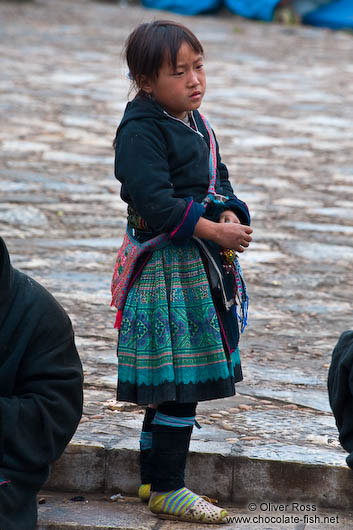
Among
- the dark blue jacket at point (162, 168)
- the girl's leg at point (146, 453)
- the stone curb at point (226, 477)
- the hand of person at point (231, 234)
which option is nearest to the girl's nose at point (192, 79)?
the dark blue jacket at point (162, 168)

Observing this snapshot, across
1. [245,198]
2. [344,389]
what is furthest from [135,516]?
[245,198]

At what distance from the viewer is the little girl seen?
2699 mm

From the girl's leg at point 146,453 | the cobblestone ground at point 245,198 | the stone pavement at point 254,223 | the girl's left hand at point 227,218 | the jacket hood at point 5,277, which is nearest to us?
the jacket hood at point 5,277

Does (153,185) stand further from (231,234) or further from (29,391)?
(29,391)

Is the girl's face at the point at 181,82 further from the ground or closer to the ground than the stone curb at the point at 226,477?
further from the ground

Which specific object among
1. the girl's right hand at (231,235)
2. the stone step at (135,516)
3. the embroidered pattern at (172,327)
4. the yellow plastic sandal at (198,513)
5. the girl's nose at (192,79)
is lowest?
the stone step at (135,516)

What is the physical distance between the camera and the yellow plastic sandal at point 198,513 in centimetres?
284

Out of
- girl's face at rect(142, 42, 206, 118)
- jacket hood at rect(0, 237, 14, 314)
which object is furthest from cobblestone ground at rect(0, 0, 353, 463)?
girl's face at rect(142, 42, 206, 118)

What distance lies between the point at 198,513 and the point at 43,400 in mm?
600

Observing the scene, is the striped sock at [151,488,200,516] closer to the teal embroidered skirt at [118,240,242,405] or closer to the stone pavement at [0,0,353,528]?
the stone pavement at [0,0,353,528]

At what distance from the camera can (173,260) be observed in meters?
2.78

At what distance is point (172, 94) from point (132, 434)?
1.18m

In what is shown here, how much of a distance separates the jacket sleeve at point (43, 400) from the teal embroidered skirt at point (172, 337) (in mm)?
158

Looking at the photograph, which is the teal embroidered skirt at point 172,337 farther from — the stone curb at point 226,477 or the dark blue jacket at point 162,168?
the stone curb at point 226,477
